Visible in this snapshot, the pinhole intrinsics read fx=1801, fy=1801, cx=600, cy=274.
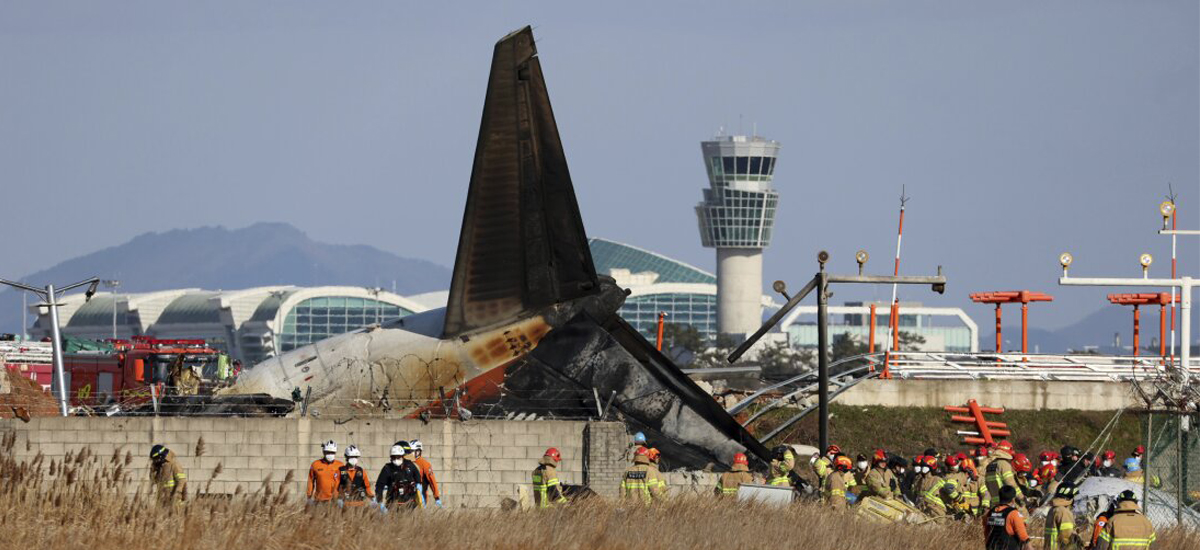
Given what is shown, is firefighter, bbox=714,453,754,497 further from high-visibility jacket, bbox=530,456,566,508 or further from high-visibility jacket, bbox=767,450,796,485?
high-visibility jacket, bbox=530,456,566,508

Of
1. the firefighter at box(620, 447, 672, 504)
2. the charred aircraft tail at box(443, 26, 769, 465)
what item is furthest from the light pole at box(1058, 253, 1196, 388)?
the firefighter at box(620, 447, 672, 504)

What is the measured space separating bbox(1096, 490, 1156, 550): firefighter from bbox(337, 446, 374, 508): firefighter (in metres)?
9.22

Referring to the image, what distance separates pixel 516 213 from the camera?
3734cm

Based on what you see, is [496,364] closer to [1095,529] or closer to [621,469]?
[621,469]

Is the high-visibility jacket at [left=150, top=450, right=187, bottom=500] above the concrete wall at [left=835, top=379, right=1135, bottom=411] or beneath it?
above

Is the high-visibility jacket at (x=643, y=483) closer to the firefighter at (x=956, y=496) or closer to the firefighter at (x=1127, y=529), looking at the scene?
the firefighter at (x=956, y=496)

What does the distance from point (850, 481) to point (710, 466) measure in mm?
5414

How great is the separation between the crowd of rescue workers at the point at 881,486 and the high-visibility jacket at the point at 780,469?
0.11 ft

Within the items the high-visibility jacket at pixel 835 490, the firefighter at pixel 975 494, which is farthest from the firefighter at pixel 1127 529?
the high-visibility jacket at pixel 835 490

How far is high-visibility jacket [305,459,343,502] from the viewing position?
24.1 meters

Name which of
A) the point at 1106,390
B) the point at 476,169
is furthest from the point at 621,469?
the point at 1106,390

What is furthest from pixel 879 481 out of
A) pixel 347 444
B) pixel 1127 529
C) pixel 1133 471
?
pixel 347 444

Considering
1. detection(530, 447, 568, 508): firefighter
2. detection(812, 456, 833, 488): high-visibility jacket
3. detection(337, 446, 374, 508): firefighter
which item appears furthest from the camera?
detection(812, 456, 833, 488): high-visibility jacket

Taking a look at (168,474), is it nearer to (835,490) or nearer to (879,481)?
(835,490)
